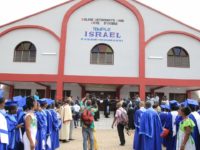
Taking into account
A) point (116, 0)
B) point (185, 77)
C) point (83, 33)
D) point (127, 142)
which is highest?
point (116, 0)

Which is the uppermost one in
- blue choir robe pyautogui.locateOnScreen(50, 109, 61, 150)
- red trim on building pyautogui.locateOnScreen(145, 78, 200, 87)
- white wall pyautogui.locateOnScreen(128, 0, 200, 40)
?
white wall pyautogui.locateOnScreen(128, 0, 200, 40)

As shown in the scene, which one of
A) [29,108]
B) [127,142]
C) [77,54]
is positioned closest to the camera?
[29,108]

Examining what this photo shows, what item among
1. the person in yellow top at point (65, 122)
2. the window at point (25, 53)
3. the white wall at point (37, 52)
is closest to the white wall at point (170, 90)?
the white wall at point (37, 52)

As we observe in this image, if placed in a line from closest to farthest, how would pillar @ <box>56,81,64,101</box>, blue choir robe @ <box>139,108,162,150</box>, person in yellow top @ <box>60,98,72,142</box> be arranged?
blue choir robe @ <box>139,108,162,150</box>, person in yellow top @ <box>60,98,72,142</box>, pillar @ <box>56,81,64,101</box>

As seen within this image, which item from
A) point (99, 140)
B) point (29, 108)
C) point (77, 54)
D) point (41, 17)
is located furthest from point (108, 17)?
point (29, 108)

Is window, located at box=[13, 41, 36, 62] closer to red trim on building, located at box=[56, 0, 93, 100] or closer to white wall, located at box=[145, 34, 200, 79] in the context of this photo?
red trim on building, located at box=[56, 0, 93, 100]

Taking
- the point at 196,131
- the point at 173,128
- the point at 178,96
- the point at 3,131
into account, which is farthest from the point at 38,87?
the point at 196,131

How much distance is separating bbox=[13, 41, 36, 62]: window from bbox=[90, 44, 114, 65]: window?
15.2ft

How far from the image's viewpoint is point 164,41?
22141mm

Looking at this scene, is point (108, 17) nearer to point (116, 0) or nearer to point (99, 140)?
point (116, 0)

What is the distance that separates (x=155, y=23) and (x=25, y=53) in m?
10.5

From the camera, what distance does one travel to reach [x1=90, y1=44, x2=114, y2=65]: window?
21969mm

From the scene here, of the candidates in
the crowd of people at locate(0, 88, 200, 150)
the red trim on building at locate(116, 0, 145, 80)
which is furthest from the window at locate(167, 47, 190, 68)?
the crowd of people at locate(0, 88, 200, 150)

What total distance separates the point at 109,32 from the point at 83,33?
2.04 meters
